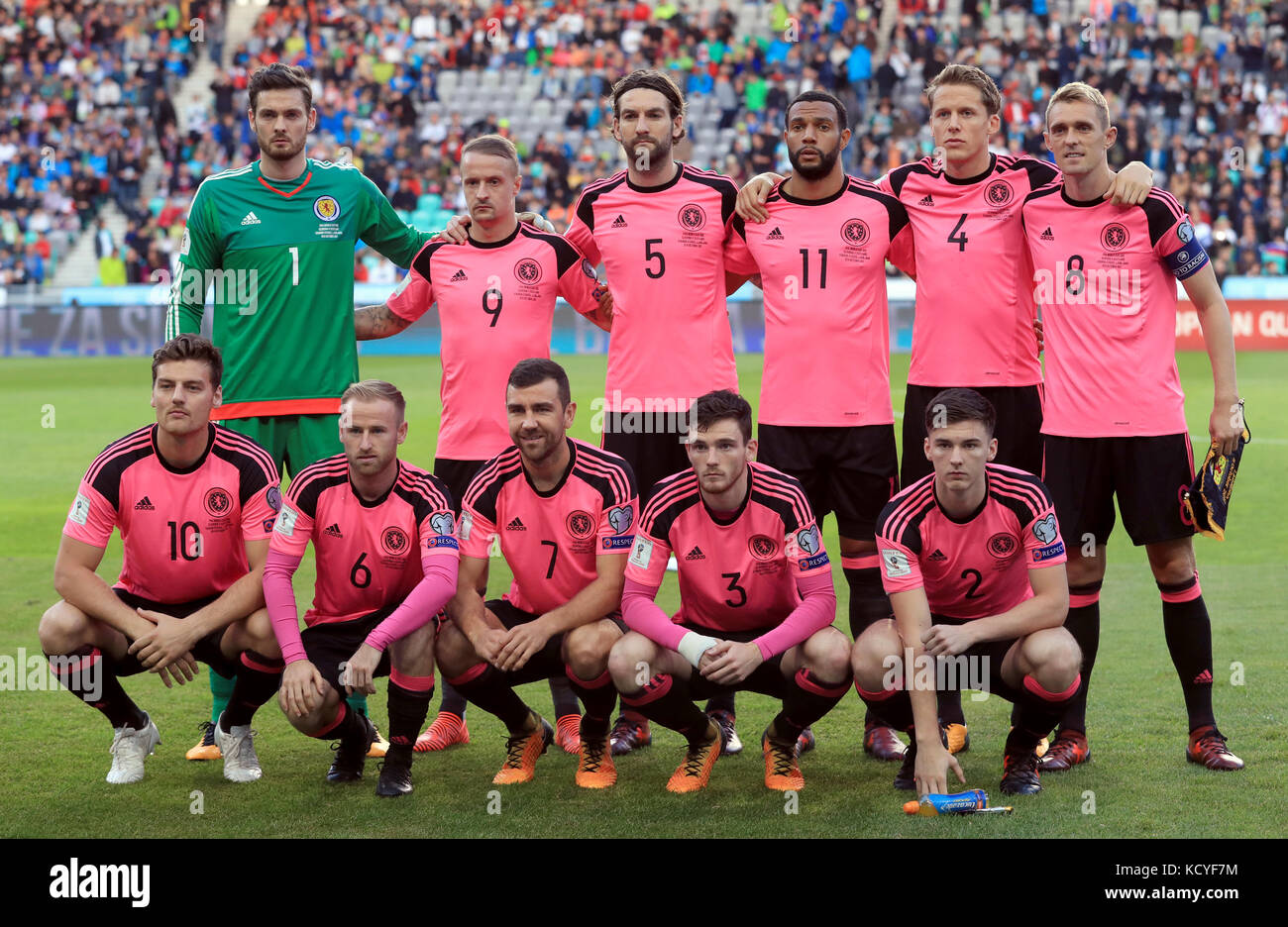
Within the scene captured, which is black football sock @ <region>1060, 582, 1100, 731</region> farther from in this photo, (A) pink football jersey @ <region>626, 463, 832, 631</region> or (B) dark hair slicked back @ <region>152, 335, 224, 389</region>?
(B) dark hair slicked back @ <region>152, 335, 224, 389</region>

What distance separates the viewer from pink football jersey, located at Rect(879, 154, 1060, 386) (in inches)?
216

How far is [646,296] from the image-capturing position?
5.76 meters

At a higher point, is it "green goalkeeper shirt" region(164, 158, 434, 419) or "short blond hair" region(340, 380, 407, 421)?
"green goalkeeper shirt" region(164, 158, 434, 419)

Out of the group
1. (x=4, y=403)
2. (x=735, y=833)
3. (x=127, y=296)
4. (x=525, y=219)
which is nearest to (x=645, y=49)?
(x=127, y=296)

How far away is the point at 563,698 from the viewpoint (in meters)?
5.85

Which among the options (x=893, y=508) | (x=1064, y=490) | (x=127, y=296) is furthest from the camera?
(x=127, y=296)

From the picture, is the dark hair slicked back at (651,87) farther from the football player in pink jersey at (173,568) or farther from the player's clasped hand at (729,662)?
the player's clasped hand at (729,662)

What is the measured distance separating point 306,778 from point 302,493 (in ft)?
3.36

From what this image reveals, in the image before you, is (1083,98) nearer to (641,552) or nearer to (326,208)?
(641,552)

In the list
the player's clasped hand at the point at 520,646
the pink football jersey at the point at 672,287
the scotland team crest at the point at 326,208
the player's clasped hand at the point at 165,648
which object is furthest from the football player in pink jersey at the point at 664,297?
the player's clasped hand at the point at 165,648

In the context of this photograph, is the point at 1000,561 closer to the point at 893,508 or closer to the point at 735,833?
the point at 893,508

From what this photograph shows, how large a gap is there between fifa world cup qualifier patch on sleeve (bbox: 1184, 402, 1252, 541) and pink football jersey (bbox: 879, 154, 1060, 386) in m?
0.75

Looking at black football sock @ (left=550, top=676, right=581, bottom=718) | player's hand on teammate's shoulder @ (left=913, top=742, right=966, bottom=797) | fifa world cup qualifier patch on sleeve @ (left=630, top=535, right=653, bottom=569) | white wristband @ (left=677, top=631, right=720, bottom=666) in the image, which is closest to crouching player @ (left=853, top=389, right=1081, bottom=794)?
player's hand on teammate's shoulder @ (left=913, top=742, right=966, bottom=797)

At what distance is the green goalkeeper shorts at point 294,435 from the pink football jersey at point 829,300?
181cm
